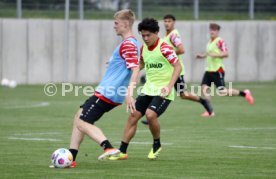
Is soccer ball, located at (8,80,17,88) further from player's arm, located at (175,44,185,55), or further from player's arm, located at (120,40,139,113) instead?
player's arm, located at (120,40,139,113)

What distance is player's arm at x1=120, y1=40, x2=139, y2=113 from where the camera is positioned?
1133 cm

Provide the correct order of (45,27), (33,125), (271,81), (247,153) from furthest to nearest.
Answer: (271,81) < (45,27) < (33,125) < (247,153)

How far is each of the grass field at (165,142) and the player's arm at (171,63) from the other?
1.00 m

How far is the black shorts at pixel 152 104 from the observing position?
12375 mm

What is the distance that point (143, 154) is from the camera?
42.7 feet

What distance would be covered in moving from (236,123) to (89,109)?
7.80 meters

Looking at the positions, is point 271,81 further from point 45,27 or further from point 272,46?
point 45,27

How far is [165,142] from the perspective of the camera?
→ 1479cm

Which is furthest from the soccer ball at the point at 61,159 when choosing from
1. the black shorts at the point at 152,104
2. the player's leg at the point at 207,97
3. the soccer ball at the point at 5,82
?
the soccer ball at the point at 5,82

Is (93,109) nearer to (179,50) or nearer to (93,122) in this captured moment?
(93,122)

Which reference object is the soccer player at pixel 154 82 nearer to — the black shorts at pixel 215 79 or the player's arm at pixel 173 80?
the player's arm at pixel 173 80

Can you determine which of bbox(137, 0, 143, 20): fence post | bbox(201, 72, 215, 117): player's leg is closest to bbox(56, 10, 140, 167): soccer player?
bbox(201, 72, 215, 117): player's leg

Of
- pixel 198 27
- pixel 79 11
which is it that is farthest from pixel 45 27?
pixel 198 27

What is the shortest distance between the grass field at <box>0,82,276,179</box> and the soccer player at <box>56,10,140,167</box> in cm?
37
